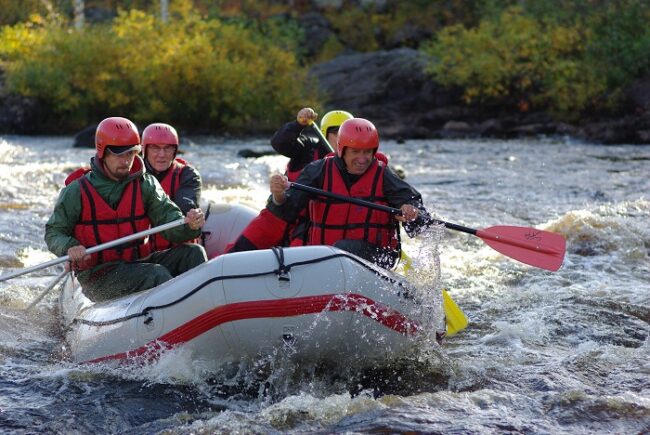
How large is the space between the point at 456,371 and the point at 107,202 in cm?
219

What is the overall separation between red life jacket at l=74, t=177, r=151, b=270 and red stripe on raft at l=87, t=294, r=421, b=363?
85 cm

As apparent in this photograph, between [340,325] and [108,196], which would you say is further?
[108,196]

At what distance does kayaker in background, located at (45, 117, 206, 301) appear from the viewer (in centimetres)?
555

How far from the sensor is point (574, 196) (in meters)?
12.3

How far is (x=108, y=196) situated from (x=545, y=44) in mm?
18720

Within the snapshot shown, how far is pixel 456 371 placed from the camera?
5.38 meters

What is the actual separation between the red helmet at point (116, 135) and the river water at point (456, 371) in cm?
126

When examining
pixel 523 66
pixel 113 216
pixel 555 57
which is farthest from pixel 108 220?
pixel 555 57

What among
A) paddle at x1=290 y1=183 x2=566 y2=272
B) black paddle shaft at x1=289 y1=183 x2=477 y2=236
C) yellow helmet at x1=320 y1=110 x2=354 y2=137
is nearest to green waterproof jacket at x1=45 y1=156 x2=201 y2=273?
black paddle shaft at x1=289 y1=183 x2=477 y2=236

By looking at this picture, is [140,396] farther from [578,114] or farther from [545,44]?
[545,44]

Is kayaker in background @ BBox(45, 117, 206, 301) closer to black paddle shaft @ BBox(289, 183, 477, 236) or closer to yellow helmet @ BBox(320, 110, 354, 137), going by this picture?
black paddle shaft @ BBox(289, 183, 477, 236)

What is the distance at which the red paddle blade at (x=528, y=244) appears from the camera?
6.10m

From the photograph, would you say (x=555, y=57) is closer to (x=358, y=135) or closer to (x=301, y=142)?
(x=301, y=142)

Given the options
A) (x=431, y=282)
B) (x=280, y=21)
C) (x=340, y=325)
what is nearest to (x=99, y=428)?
(x=340, y=325)
